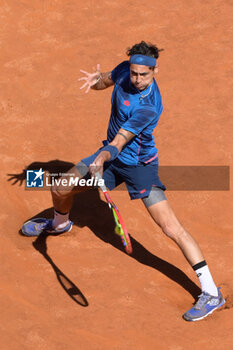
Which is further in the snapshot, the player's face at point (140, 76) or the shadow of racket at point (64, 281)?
the shadow of racket at point (64, 281)

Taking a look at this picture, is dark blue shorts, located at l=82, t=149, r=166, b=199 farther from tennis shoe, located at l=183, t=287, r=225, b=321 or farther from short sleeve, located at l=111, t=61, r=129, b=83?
tennis shoe, located at l=183, t=287, r=225, b=321

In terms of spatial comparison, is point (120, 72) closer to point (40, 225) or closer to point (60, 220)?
point (60, 220)

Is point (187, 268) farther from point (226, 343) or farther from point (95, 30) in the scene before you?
point (95, 30)

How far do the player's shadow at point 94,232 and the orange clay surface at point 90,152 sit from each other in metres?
0.02

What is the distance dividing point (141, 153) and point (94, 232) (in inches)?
68.7

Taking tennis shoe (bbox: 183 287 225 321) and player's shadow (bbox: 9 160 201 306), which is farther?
player's shadow (bbox: 9 160 201 306)

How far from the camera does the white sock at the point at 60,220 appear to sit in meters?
8.95

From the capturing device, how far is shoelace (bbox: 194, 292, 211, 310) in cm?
806

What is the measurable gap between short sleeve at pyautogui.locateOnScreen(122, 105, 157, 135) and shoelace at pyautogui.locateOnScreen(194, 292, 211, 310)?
2048 mm

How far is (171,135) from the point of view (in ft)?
36.3

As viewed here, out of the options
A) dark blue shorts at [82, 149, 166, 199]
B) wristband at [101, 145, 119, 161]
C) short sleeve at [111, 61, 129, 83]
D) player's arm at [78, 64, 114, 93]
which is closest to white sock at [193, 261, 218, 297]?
dark blue shorts at [82, 149, 166, 199]

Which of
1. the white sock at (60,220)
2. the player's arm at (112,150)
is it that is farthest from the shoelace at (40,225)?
the player's arm at (112,150)

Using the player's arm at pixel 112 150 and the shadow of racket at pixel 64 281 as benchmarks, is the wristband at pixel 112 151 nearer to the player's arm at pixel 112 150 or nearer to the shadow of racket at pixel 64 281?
the player's arm at pixel 112 150

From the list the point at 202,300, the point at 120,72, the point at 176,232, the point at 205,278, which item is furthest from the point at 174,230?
the point at 120,72
